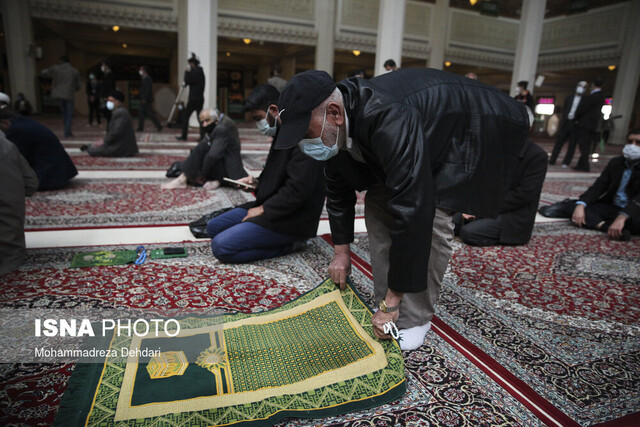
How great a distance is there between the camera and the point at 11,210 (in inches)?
87.7

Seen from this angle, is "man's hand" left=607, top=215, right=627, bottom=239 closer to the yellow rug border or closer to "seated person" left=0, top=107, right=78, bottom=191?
the yellow rug border

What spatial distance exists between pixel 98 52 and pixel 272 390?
18.4 metres

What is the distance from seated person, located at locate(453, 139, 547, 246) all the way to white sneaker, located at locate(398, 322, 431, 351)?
1538mm

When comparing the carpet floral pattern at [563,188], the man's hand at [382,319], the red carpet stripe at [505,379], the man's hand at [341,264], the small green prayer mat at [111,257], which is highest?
the man's hand at [341,264]

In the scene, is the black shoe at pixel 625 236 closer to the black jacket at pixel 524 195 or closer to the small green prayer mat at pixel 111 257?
the black jacket at pixel 524 195

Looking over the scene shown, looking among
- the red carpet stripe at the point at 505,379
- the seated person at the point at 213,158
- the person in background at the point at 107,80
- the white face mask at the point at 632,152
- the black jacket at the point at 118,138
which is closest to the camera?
the red carpet stripe at the point at 505,379

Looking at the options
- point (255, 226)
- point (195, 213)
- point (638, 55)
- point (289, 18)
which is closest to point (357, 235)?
point (255, 226)

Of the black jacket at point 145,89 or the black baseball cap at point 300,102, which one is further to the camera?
the black jacket at point 145,89

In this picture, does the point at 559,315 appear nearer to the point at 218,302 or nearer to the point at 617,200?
the point at 218,302

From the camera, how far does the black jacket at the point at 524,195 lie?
2.95 metres

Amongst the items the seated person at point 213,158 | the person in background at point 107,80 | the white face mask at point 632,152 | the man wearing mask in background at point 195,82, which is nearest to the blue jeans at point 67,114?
the person in background at point 107,80

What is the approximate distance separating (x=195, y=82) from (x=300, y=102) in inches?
284

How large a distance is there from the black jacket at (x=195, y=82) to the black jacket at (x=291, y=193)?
5998 mm

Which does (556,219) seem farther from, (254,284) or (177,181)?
(177,181)
